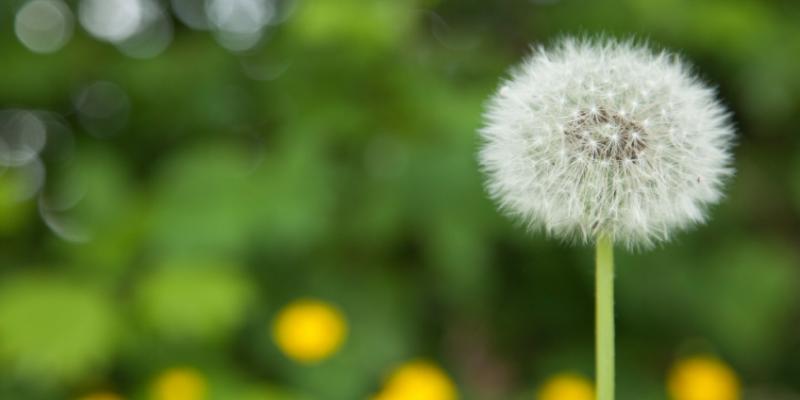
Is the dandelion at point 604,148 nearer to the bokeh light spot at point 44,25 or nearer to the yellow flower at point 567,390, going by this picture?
the yellow flower at point 567,390

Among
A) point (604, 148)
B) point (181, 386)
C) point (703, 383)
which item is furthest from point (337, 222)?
point (604, 148)

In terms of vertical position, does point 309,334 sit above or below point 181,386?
above

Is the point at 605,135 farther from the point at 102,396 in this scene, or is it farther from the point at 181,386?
the point at 102,396

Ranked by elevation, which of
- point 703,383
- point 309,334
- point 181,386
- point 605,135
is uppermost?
point 605,135

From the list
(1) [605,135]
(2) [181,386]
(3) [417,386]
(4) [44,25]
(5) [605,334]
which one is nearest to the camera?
(5) [605,334]

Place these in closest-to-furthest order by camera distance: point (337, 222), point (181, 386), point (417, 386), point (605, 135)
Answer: point (605, 135)
point (417, 386)
point (181, 386)
point (337, 222)

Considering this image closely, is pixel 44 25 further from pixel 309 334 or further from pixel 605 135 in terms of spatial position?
pixel 605 135

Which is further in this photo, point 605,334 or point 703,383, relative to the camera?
point 703,383

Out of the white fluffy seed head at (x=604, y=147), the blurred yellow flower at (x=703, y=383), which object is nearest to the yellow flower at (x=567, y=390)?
the blurred yellow flower at (x=703, y=383)
